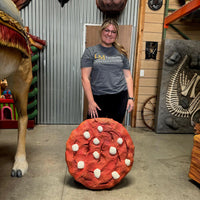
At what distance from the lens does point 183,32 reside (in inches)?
142

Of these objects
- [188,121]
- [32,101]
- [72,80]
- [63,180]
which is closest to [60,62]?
[72,80]

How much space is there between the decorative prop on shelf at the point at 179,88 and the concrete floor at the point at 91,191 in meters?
0.50

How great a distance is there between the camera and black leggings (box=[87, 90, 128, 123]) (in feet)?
6.15

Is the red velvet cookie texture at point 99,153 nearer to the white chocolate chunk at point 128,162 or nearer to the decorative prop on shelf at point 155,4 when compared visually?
the white chocolate chunk at point 128,162

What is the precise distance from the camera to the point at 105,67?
1.81 m

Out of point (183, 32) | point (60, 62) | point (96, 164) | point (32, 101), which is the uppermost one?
point (183, 32)

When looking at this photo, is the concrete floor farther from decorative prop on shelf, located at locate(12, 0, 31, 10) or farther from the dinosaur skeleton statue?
decorative prop on shelf, located at locate(12, 0, 31, 10)

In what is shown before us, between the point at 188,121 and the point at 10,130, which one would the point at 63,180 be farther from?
the point at 188,121

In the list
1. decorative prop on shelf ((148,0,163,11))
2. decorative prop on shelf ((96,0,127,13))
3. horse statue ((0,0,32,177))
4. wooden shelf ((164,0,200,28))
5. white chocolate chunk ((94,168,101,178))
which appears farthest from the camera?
decorative prop on shelf ((148,0,163,11))

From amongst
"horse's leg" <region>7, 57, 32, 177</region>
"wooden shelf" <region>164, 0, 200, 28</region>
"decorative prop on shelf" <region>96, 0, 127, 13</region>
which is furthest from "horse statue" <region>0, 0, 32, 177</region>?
"wooden shelf" <region>164, 0, 200, 28</region>

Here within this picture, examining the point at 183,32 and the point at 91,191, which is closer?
the point at 91,191

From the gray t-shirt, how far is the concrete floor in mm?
899

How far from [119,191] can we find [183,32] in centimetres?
318

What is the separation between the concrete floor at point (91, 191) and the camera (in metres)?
1.62
